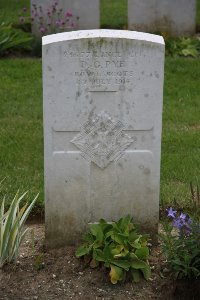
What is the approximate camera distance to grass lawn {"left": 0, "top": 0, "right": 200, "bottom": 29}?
11.9m

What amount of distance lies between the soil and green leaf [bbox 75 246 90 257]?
0.30ft

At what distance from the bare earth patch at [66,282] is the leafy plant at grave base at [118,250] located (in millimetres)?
69

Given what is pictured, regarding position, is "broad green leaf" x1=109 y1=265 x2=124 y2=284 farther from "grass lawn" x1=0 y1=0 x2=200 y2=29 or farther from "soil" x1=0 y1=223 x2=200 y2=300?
"grass lawn" x1=0 y1=0 x2=200 y2=29

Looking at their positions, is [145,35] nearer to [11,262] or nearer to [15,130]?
[11,262]

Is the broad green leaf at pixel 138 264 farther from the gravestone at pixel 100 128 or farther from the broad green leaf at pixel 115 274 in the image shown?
the gravestone at pixel 100 128

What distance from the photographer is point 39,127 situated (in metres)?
7.55

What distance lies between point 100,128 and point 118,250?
766 millimetres

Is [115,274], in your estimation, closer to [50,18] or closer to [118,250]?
[118,250]

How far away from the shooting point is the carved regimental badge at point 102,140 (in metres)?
4.58

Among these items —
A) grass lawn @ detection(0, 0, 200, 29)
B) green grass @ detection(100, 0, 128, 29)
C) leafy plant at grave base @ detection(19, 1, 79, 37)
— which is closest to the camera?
leafy plant at grave base @ detection(19, 1, 79, 37)

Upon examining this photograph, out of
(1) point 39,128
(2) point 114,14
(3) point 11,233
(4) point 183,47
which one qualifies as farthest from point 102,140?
(2) point 114,14

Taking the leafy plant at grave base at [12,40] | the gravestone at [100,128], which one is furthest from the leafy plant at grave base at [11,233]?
the leafy plant at grave base at [12,40]

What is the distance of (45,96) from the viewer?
14.8 ft

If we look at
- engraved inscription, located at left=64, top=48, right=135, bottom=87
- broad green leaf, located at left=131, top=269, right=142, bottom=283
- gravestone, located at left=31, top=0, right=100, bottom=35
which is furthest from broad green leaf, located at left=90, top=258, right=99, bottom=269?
gravestone, located at left=31, top=0, right=100, bottom=35
